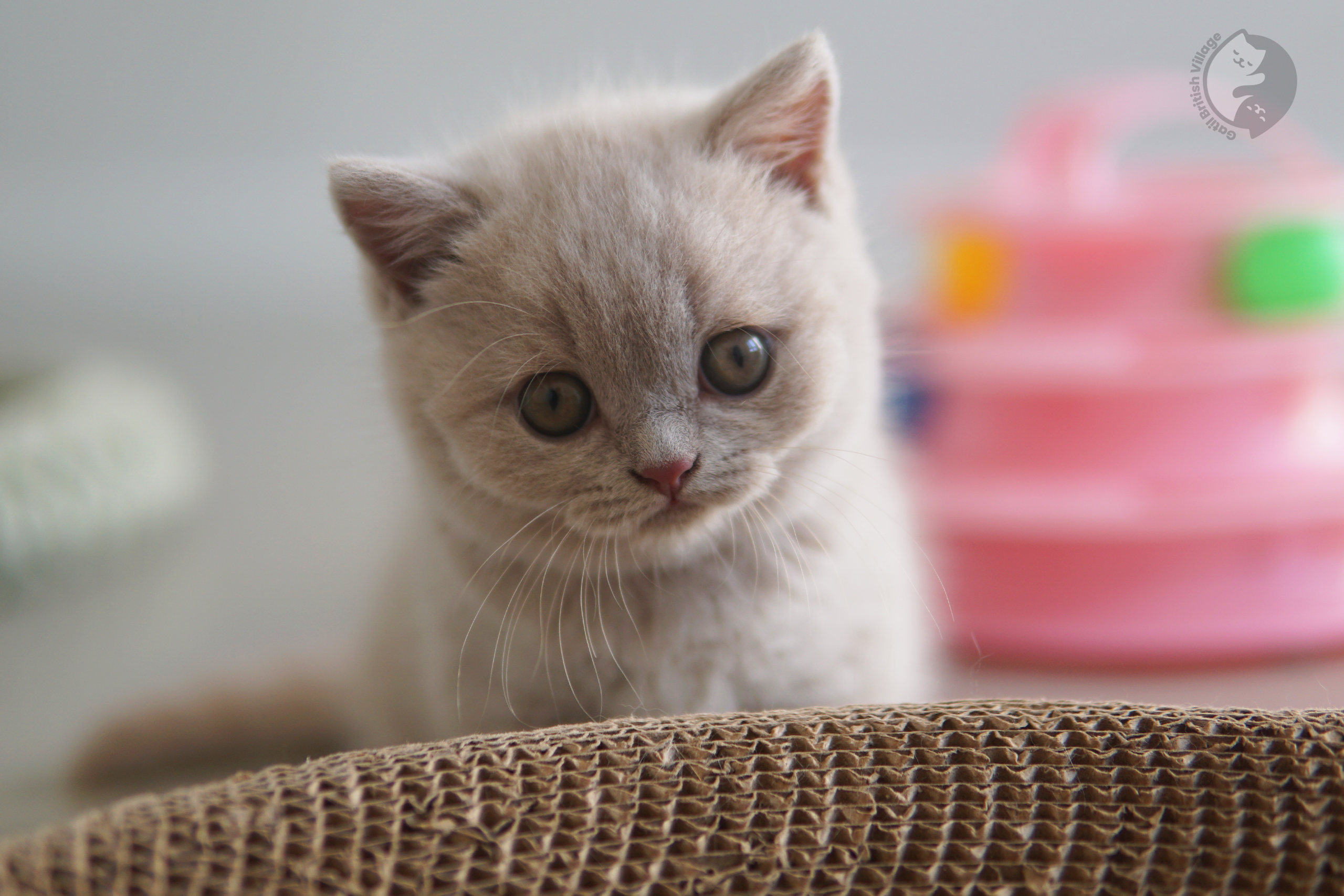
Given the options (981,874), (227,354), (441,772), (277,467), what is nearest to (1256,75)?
(981,874)

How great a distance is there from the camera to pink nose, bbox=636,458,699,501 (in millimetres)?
1004

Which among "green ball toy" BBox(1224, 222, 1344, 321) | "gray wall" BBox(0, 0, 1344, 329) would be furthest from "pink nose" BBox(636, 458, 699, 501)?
"gray wall" BBox(0, 0, 1344, 329)

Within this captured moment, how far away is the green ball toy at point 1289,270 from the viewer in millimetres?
1679

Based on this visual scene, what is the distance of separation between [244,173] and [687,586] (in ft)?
→ 11.5

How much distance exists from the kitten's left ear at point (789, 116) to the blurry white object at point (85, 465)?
1.63 m

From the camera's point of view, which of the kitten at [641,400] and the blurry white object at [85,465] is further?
the blurry white object at [85,465]

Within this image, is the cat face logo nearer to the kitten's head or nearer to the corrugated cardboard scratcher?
the kitten's head

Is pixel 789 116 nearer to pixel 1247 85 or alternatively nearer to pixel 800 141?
pixel 800 141

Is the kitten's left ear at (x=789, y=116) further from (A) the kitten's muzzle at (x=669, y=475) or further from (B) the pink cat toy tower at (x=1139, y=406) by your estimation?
(B) the pink cat toy tower at (x=1139, y=406)

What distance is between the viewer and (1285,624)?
170 cm

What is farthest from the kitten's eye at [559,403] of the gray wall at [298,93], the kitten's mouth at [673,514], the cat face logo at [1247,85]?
the gray wall at [298,93]

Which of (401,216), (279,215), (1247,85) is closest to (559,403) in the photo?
(401,216)

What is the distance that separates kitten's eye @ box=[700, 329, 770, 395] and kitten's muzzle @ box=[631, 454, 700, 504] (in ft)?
0.28

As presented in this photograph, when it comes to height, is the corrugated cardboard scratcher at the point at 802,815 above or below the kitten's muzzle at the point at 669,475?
below
